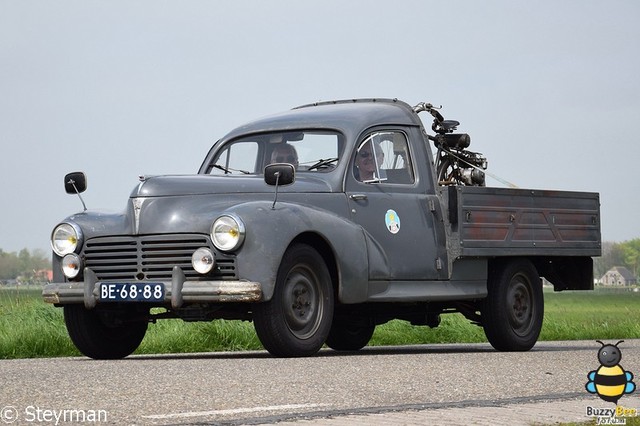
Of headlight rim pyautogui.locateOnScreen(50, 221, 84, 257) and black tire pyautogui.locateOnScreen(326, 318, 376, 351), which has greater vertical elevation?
headlight rim pyautogui.locateOnScreen(50, 221, 84, 257)

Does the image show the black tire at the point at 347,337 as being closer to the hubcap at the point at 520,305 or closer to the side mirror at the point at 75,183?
the hubcap at the point at 520,305

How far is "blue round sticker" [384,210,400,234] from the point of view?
1295cm

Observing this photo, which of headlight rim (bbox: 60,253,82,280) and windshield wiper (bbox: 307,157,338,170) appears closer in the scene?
headlight rim (bbox: 60,253,82,280)

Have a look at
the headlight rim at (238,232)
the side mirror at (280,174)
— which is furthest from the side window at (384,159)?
the headlight rim at (238,232)

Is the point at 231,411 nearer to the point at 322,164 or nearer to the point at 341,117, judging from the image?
the point at 322,164

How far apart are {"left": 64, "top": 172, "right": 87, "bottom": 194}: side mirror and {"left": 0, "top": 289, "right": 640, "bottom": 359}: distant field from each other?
2325mm

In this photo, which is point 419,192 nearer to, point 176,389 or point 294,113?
point 294,113

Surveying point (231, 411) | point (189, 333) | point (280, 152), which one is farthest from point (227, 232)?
point (189, 333)

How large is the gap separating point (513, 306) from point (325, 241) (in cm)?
324

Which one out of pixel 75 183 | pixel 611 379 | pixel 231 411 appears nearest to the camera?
pixel 611 379

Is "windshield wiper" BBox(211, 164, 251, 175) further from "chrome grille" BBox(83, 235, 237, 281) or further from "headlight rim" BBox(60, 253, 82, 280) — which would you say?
"headlight rim" BBox(60, 253, 82, 280)

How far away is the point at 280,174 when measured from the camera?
11.7 m
